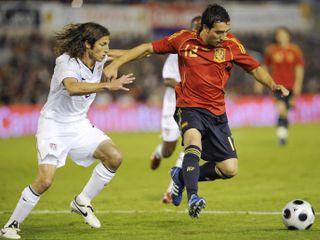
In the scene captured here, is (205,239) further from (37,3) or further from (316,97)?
(316,97)

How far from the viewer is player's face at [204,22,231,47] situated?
906 centimetres

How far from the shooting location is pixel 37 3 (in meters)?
27.2

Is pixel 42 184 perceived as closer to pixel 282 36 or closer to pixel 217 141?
pixel 217 141

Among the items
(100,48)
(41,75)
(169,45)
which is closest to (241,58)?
(169,45)

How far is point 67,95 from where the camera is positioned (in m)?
9.04

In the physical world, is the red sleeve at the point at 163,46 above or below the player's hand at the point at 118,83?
above

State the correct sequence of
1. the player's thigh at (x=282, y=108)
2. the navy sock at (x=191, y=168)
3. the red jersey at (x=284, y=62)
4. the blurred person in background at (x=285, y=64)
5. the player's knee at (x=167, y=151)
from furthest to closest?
1. the red jersey at (x=284, y=62)
2. the blurred person in background at (x=285, y=64)
3. the player's thigh at (x=282, y=108)
4. the player's knee at (x=167, y=151)
5. the navy sock at (x=191, y=168)

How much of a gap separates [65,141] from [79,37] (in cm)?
113

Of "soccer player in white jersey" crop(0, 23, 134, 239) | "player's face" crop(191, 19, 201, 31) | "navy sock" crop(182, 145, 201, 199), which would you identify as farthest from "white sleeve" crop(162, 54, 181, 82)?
"navy sock" crop(182, 145, 201, 199)

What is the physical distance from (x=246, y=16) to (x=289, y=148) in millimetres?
12411

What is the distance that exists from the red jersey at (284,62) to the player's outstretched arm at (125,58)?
37.0 feet

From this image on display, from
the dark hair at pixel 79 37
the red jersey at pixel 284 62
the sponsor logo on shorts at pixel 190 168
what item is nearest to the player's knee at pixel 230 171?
the sponsor logo on shorts at pixel 190 168

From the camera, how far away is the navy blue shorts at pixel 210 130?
932 centimetres

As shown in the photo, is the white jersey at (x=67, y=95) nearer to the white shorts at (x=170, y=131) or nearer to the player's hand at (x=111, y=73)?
the player's hand at (x=111, y=73)
